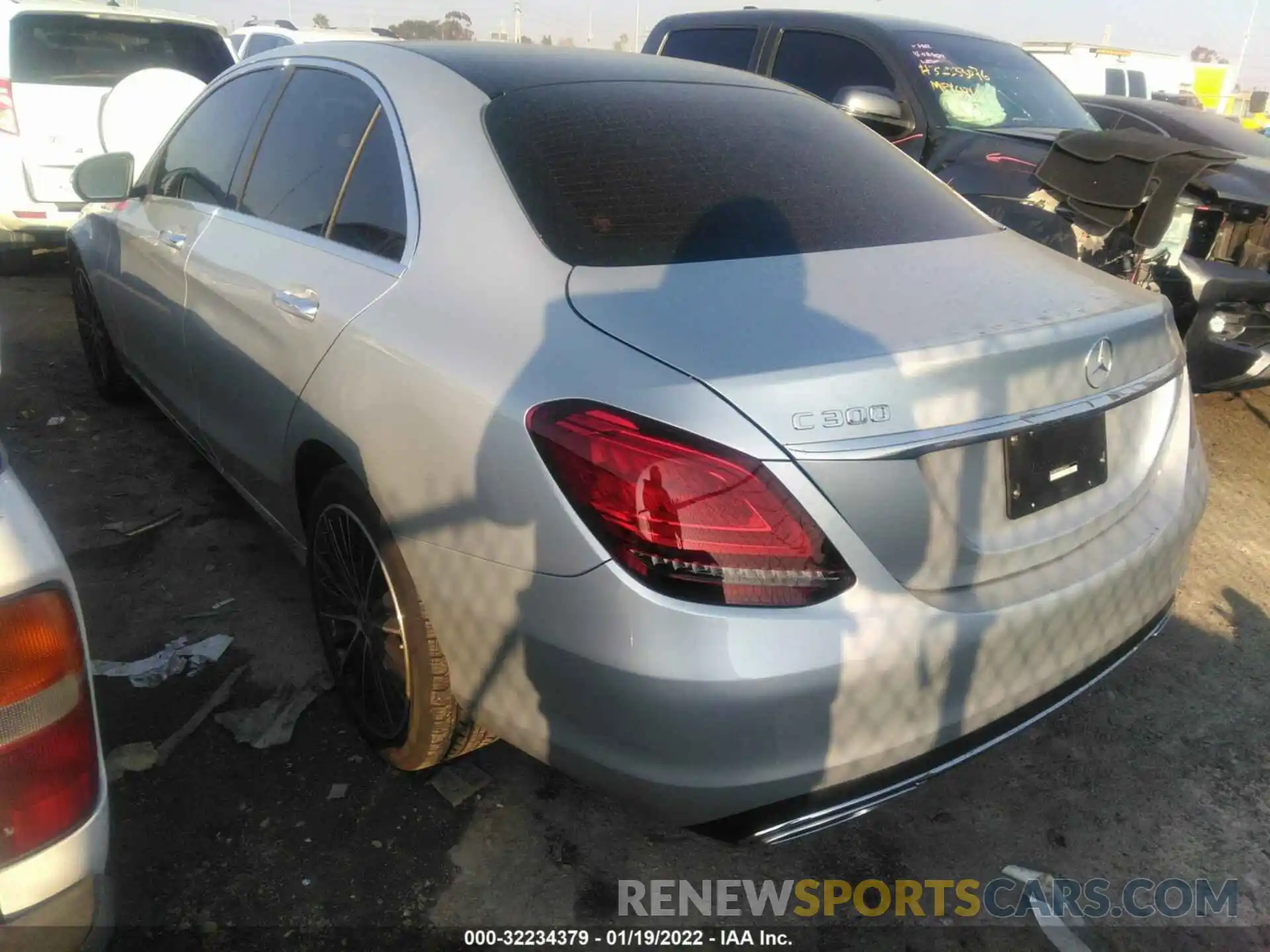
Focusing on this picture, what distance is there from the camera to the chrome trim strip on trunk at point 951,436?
5.19ft

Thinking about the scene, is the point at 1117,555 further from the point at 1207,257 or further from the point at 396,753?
the point at 1207,257

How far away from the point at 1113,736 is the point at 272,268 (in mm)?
2642

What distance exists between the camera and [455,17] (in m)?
49.5

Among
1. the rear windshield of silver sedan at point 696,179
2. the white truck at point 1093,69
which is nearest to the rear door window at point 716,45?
the rear windshield of silver sedan at point 696,179

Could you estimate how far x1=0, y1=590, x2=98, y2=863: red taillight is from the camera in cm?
127

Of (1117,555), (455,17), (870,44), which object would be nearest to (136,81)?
(870,44)

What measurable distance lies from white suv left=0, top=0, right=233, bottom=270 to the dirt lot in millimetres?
4590

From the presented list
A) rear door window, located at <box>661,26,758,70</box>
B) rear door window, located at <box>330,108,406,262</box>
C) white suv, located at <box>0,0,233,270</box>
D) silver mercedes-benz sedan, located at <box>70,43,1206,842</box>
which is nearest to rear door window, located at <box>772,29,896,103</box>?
rear door window, located at <box>661,26,758,70</box>

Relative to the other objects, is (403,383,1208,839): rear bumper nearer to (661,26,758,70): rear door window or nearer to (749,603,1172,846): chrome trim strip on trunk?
(749,603,1172,846): chrome trim strip on trunk

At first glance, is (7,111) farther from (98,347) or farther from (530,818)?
(530,818)

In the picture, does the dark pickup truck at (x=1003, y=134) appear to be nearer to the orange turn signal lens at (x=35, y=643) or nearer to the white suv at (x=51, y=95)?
the white suv at (x=51, y=95)

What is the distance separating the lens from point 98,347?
15.5 ft

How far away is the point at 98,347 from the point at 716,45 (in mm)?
4022

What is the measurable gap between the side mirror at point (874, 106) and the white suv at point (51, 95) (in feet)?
16.0
